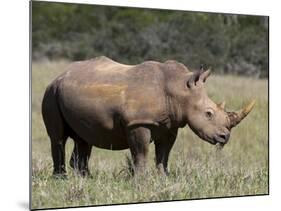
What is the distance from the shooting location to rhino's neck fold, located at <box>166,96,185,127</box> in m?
8.89

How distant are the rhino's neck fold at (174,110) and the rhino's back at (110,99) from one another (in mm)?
62

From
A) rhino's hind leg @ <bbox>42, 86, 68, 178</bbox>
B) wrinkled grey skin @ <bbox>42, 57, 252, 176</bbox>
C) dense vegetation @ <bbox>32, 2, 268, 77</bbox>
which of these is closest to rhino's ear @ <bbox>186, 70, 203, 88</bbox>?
wrinkled grey skin @ <bbox>42, 57, 252, 176</bbox>

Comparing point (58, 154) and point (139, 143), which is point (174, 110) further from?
point (58, 154)

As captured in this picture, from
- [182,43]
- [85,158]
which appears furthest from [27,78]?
[182,43]

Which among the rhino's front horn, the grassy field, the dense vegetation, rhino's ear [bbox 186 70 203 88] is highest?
the dense vegetation

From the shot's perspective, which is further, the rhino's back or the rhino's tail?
the rhino's tail

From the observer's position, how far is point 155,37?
35.8ft

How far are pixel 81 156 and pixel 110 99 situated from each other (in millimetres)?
680

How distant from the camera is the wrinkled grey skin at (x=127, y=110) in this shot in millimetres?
8820

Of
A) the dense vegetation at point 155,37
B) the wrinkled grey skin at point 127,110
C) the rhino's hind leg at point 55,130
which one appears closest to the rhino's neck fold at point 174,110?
the wrinkled grey skin at point 127,110

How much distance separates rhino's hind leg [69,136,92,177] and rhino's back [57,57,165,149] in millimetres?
142

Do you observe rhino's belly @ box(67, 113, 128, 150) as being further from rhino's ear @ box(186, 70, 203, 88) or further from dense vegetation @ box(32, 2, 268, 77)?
dense vegetation @ box(32, 2, 268, 77)

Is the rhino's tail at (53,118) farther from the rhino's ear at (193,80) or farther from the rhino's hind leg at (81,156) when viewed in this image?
the rhino's ear at (193,80)

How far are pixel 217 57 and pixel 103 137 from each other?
2175 mm
